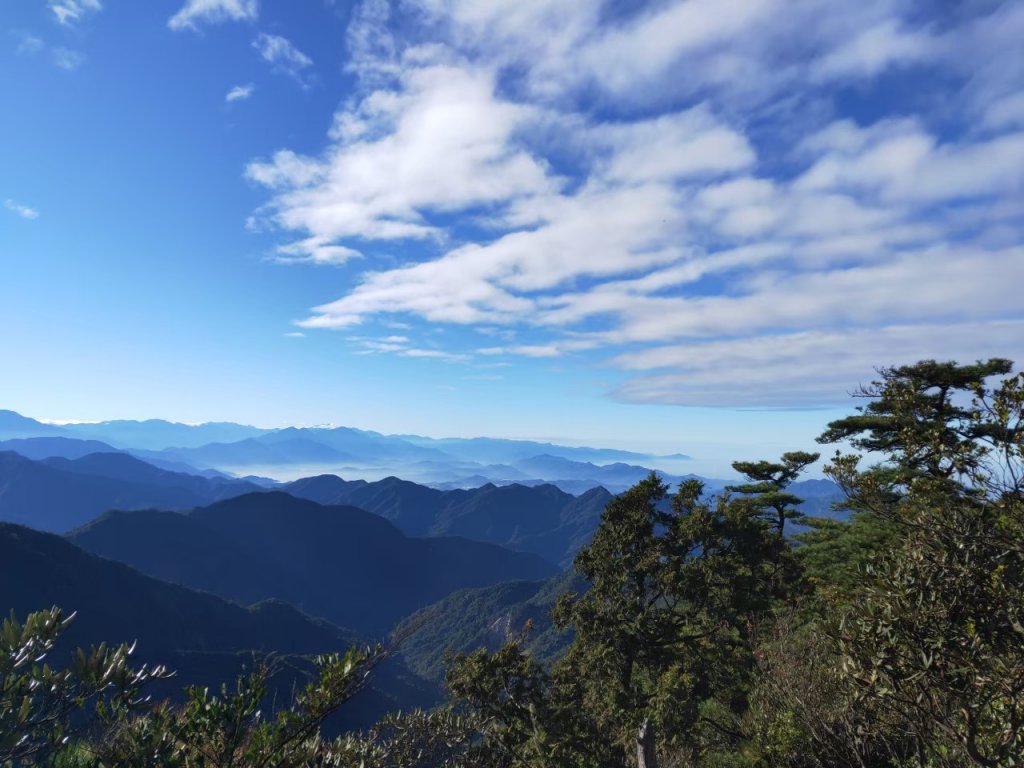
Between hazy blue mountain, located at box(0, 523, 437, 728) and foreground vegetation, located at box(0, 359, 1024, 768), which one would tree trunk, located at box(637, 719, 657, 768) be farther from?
hazy blue mountain, located at box(0, 523, 437, 728)

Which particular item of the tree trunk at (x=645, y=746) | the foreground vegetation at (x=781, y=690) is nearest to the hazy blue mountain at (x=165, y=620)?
the foreground vegetation at (x=781, y=690)

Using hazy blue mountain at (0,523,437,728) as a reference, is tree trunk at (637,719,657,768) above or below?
above

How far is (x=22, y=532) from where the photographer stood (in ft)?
469

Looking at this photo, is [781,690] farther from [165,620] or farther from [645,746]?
[165,620]

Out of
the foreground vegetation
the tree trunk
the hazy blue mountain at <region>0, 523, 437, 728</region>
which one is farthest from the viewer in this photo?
the hazy blue mountain at <region>0, 523, 437, 728</region>

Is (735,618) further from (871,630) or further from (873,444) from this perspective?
(871,630)

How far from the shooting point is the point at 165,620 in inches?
5782

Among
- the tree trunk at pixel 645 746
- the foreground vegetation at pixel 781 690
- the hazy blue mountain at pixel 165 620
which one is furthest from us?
the hazy blue mountain at pixel 165 620

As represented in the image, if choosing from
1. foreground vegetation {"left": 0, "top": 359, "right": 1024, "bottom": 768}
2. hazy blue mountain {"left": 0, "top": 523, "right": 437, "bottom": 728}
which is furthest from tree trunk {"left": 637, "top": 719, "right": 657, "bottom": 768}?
hazy blue mountain {"left": 0, "top": 523, "right": 437, "bottom": 728}

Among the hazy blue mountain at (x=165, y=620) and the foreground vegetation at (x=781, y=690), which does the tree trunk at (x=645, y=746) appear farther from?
the hazy blue mountain at (x=165, y=620)

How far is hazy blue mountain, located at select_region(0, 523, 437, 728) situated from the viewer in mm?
121625

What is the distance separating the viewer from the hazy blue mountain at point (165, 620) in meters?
122

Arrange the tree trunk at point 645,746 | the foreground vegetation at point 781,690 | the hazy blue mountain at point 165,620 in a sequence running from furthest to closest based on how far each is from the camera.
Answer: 1. the hazy blue mountain at point 165,620
2. the tree trunk at point 645,746
3. the foreground vegetation at point 781,690

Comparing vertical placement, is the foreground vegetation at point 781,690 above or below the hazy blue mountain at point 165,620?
above
